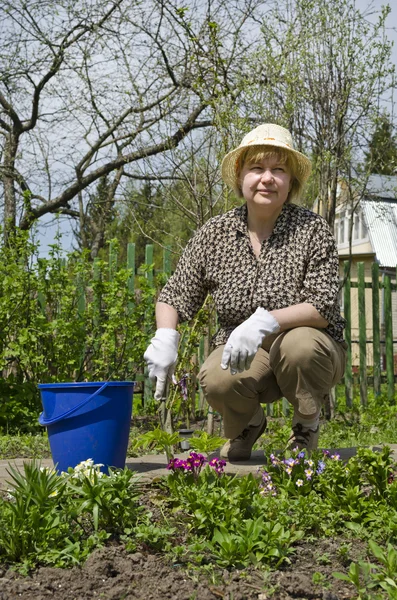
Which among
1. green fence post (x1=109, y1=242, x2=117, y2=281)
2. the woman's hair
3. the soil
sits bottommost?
the soil

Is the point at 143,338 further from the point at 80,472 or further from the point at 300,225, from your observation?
the point at 80,472

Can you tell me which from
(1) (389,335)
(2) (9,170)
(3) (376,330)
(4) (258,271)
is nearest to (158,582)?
(4) (258,271)

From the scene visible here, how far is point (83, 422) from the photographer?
8.93 feet

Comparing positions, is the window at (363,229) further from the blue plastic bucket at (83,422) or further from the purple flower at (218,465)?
the purple flower at (218,465)

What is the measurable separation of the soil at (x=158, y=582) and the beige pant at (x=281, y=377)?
3.43 feet

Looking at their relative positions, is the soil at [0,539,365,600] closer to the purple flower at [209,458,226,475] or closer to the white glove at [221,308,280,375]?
the purple flower at [209,458,226,475]

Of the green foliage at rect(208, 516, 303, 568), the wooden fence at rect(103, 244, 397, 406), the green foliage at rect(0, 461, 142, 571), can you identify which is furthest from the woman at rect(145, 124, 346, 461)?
the wooden fence at rect(103, 244, 397, 406)

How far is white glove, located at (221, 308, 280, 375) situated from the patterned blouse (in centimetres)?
27

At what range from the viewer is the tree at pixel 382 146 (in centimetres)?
596

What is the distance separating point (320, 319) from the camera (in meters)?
2.88

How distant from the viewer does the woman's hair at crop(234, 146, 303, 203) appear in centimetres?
303

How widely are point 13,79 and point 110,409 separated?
322 inches

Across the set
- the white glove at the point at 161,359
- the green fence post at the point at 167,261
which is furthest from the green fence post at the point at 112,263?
the white glove at the point at 161,359

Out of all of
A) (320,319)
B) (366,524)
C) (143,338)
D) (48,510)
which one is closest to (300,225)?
(320,319)
